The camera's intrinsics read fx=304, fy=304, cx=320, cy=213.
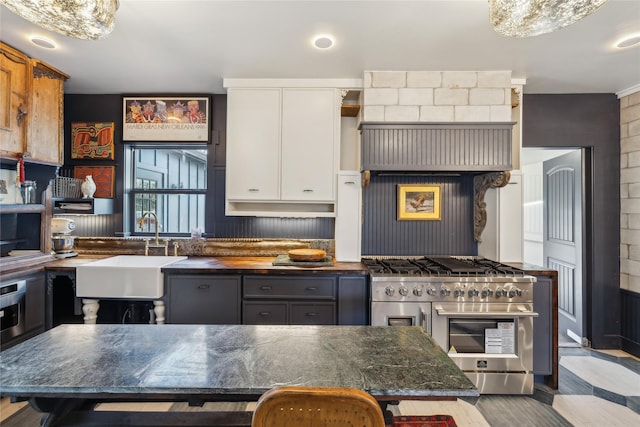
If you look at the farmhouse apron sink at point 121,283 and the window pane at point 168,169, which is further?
the window pane at point 168,169

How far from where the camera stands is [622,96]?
307 centimetres

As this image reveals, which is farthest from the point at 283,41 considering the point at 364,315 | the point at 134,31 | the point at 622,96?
the point at 622,96

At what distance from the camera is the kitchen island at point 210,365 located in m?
0.89

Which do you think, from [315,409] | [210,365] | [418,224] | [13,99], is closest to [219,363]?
[210,365]

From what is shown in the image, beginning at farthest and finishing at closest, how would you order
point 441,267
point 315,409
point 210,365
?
point 441,267, point 210,365, point 315,409

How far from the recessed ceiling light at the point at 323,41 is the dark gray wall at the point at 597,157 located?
7.41 feet

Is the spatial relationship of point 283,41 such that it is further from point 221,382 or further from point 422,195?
point 221,382

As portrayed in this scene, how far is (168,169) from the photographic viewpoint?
3.38m

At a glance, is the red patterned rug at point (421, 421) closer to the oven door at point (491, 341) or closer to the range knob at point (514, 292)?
the oven door at point (491, 341)

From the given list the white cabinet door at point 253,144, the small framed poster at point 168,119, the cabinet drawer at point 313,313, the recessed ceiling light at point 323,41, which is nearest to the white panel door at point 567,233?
the cabinet drawer at point 313,313

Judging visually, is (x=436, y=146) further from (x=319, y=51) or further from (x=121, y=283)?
(x=121, y=283)

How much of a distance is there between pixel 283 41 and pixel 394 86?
3.40ft

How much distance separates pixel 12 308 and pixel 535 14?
384cm

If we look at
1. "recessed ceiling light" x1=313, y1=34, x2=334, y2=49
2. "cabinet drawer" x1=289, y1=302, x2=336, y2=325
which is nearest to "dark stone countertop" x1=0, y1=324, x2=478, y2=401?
"cabinet drawer" x1=289, y1=302, x2=336, y2=325
